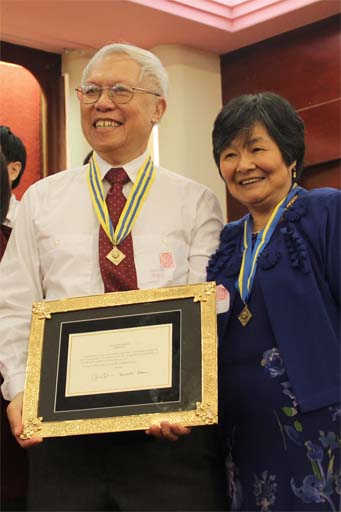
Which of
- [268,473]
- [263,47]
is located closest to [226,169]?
[268,473]

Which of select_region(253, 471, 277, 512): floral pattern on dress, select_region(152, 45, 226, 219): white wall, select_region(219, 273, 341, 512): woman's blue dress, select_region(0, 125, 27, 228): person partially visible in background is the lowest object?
select_region(253, 471, 277, 512): floral pattern on dress

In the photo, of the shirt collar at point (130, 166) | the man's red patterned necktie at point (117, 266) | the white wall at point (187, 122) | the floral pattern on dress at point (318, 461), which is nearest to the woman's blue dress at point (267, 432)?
the floral pattern on dress at point (318, 461)

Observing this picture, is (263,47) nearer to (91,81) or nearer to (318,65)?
(318,65)

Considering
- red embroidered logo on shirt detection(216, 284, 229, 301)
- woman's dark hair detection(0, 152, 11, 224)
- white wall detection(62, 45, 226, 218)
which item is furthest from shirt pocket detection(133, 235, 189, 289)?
white wall detection(62, 45, 226, 218)

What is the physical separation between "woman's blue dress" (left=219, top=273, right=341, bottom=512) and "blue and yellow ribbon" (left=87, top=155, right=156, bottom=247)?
14.0 inches

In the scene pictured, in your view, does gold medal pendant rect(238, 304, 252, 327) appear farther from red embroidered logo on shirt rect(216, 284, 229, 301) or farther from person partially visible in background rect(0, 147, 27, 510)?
person partially visible in background rect(0, 147, 27, 510)

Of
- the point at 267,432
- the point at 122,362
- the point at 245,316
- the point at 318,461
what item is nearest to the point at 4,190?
the point at 122,362

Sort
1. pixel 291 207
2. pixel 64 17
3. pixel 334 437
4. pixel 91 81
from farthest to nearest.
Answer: pixel 64 17 < pixel 91 81 < pixel 291 207 < pixel 334 437

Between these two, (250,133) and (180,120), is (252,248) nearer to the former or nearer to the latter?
(250,133)

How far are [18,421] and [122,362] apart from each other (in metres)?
0.30

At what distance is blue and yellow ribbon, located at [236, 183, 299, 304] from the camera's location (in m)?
2.18

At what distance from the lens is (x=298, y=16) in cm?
454

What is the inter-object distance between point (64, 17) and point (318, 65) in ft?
4.41

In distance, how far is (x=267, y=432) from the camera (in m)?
2.11
